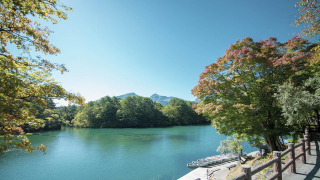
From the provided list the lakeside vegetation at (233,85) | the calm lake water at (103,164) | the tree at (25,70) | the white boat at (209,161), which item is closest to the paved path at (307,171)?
the lakeside vegetation at (233,85)

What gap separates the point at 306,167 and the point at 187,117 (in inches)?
2701

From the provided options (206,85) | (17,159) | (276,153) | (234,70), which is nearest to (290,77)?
(234,70)

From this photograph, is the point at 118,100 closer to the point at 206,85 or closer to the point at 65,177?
the point at 65,177

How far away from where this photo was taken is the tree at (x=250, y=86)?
28.2 ft

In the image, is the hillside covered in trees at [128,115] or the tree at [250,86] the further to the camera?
the hillside covered in trees at [128,115]

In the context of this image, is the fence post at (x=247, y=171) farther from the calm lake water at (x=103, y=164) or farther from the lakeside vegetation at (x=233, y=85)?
the calm lake water at (x=103, y=164)

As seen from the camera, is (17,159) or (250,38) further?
(17,159)

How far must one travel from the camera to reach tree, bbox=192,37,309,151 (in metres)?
8.61

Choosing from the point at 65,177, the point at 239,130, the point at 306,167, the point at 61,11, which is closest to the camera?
the point at 61,11

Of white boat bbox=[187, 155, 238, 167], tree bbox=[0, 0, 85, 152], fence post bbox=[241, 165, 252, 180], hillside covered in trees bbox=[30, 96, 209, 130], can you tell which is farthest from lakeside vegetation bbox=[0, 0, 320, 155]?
hillside covered in trees bbox=[30, 96, 209, 130]

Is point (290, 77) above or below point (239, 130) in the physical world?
above

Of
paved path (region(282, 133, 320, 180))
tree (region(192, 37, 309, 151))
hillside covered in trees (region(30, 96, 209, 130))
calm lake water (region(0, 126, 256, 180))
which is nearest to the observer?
paved path (region(282, 133, 320, 180))

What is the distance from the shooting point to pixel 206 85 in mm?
9102

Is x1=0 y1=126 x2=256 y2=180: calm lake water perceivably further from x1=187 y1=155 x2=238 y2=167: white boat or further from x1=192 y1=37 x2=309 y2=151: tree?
x1=192 y1=37 x2=309 y2=151: tree
